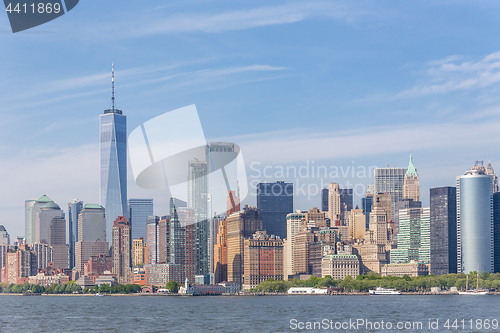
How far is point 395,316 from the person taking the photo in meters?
79.6

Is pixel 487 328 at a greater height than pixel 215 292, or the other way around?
pixel 487 328

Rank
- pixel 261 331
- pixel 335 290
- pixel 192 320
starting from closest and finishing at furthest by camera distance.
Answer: pixel 261 331
pixel 192 320
pixel 335 290

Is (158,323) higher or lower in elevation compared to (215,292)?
higher

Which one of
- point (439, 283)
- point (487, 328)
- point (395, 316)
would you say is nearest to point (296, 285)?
point (439, 283)

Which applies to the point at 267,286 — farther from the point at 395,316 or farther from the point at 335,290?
the point at 395,316

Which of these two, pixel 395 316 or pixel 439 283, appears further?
pixel 439 283

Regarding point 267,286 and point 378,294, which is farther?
point 267,286

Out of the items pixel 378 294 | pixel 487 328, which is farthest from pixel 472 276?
pixel 487 328

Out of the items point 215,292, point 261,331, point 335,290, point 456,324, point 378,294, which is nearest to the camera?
point 261,331

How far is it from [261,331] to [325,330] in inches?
205

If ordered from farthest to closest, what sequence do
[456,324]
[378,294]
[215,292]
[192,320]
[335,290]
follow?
1. [215,292]
2. [335,290]
3. [378,294]
4. [192,320]
5. [456,324]

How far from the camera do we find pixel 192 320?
77000mm

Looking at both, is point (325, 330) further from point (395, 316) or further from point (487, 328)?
point (395, 316)

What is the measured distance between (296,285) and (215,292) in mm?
22090
